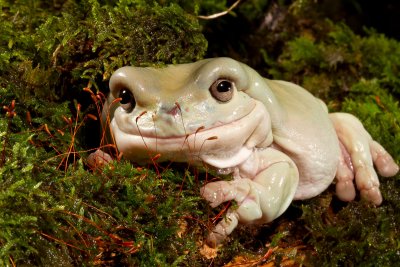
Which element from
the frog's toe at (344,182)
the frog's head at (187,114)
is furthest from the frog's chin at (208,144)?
the frog's toe at (344,182)

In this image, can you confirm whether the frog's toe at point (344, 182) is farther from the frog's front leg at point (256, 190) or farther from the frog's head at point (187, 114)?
the frog's head at point (187, 114)

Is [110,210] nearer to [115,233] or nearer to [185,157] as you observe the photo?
[115,233]

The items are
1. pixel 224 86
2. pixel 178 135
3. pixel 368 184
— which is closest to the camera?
pixel 178 135

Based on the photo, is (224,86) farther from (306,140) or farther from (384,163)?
(384,163)

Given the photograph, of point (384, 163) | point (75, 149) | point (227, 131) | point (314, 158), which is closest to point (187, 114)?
point (227, 131)

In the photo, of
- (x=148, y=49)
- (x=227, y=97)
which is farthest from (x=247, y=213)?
(x=148, y=49)
